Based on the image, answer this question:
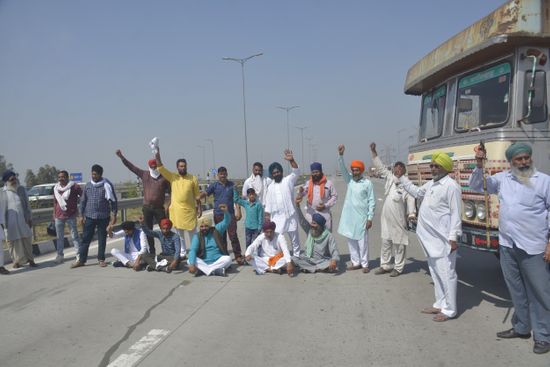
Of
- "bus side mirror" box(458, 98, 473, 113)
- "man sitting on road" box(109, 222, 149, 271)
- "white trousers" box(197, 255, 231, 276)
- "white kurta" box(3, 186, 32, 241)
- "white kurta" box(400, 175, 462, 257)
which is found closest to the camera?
"white kurta" box(400, 175, 462, 257)

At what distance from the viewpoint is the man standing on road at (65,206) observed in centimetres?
841

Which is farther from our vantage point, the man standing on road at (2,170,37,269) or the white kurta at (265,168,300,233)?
the man standing on road at (2,170,37,269)

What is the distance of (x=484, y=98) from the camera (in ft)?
18.8

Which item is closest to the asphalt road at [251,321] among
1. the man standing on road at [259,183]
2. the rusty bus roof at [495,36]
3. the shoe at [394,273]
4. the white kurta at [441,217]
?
the shoe at [394,273]

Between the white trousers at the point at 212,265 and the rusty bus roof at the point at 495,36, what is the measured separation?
4.41m

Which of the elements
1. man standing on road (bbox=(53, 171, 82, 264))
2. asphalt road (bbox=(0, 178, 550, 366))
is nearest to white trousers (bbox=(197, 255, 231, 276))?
asphalt road (bbox=(0, 178, 550, 366))

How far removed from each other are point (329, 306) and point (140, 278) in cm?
330

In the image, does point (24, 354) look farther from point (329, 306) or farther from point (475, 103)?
point (475, 103)

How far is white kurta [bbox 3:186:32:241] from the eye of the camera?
26.3 ft

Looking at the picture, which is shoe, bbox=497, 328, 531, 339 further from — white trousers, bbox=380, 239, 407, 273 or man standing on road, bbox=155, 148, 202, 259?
man standing on road, bbox=155, 148, 202, 259

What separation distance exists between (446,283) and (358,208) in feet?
8.28

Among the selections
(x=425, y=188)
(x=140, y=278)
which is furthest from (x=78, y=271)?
(x=425, y=188)

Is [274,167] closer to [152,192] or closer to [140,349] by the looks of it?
[152,192]

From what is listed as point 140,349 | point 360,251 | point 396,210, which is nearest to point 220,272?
point 360,251
